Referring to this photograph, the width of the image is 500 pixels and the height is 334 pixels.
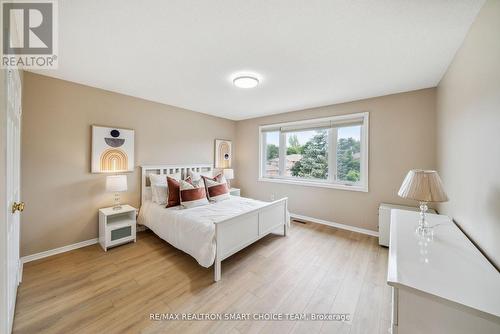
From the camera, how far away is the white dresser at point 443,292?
79cm

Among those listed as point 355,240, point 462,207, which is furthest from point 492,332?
point 355,240

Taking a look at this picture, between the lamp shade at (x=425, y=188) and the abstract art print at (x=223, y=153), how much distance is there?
148 inches

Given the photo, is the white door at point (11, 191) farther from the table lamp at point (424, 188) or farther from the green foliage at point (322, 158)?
the green foliage at point (322, 158)

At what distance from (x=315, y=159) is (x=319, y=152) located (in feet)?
0.55

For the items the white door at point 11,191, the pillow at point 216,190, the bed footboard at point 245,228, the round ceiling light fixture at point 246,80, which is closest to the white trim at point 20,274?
the white door at point 11,191

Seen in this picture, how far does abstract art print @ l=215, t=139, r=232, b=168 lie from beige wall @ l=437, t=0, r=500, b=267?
3.94m

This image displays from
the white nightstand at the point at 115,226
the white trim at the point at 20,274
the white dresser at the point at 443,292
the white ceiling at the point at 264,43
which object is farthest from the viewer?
the white nightstand at the point at 115,226

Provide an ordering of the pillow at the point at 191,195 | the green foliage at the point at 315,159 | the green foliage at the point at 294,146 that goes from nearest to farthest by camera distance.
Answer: the pillow at the point at 191,195 < the green foliage at the point at 315,159 < the green foliage at the point at 294,146

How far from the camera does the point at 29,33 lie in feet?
5.38

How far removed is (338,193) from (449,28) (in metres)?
2.61

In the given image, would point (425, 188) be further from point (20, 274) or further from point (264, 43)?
point (20, 274)

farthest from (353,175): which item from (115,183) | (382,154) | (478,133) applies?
(115,183)

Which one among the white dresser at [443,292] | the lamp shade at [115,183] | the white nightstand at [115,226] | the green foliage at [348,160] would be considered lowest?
the white nightstand at [115,226]

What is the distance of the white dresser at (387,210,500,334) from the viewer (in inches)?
31.0
